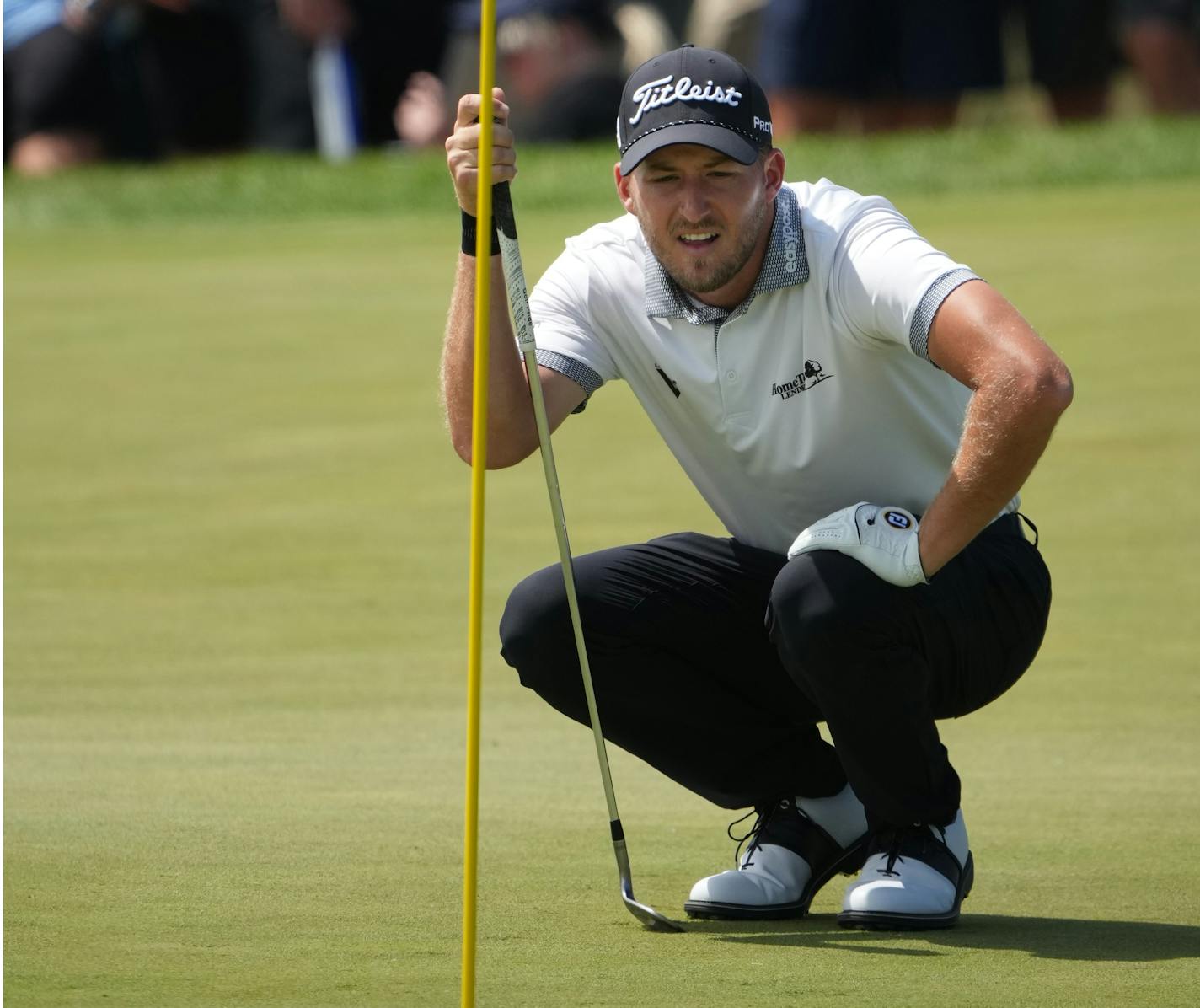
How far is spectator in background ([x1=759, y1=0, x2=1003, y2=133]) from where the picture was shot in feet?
45.4

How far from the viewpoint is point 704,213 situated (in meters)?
4.28

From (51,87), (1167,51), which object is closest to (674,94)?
(51,87)

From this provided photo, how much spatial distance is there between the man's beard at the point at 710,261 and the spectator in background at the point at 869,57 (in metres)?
9.67

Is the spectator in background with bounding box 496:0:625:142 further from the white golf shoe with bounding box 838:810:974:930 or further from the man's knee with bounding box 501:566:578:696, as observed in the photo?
the white golf shoe with bounding box 838:810:974:930

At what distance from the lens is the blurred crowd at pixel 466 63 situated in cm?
1409

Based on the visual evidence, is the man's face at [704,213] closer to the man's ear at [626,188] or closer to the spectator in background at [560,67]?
the man's ear at [626,188]

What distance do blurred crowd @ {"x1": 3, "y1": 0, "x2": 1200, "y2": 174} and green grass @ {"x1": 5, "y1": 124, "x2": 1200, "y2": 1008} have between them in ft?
2.79

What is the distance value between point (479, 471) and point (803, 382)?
93cm

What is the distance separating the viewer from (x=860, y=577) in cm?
404

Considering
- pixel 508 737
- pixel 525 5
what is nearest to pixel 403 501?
pixel 508 737

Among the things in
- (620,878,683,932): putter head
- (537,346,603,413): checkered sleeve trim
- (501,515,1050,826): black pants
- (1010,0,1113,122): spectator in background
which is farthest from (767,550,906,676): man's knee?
(1010,0,1113,122): spectator in background

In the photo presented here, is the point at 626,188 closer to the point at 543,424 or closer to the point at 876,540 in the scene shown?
the point at 543,424

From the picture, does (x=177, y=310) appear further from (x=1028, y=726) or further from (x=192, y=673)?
(x=1028, y=726)

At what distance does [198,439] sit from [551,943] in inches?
237
